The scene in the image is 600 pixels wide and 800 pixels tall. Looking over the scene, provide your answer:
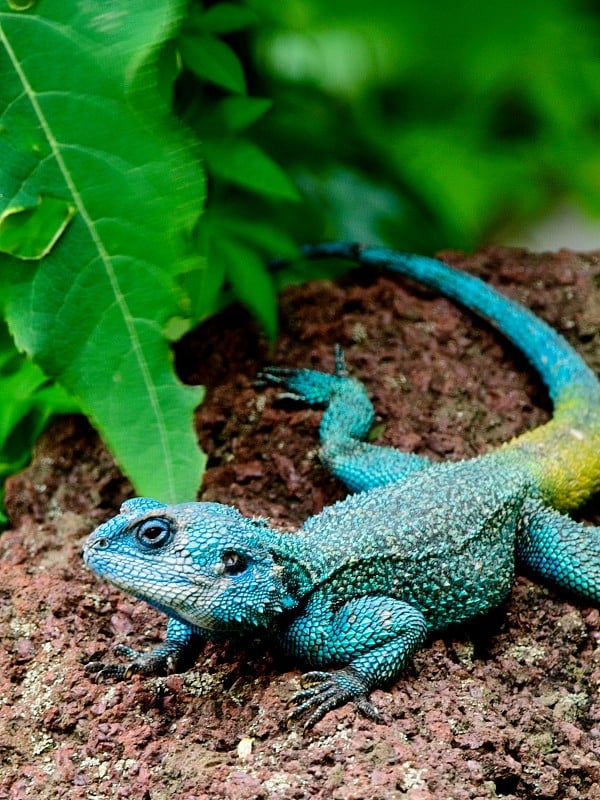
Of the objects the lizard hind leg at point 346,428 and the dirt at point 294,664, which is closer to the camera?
the dirt at point 294,664

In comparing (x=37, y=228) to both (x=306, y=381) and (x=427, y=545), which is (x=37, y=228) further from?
(x=427, y=545)

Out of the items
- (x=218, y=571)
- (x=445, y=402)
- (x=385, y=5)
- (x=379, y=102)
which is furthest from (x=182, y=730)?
(x=379, y=102)

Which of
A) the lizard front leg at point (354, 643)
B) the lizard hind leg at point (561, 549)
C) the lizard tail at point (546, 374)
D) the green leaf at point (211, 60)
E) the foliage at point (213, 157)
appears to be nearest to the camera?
the lizard front leg at point (354, 643)

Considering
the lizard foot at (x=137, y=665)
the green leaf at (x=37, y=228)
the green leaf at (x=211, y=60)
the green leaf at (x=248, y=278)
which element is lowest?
the lizard foot at (x=137, y=665)

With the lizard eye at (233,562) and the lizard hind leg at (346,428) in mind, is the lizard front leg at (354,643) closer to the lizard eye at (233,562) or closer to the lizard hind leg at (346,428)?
the lizard eye at (233,562)

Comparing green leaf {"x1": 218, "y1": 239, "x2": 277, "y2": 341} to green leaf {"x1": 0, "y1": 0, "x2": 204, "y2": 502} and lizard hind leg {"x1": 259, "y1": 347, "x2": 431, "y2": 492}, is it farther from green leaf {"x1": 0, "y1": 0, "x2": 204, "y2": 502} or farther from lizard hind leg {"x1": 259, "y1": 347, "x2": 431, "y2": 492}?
green leaf {"x1": 0, "y1": 0, "x2": 204, "y2": 502}

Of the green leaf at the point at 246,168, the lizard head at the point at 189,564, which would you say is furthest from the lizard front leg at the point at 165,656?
the green leaf at the point at 246,168

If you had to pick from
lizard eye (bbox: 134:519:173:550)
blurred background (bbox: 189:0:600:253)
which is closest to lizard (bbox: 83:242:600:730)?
lizard eye (bbox: 134:519:173:550)
